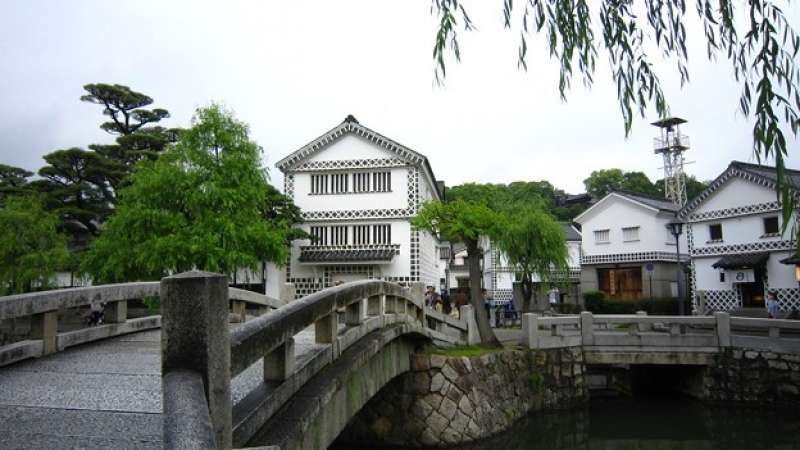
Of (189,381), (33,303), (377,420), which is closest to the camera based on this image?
(189,381)

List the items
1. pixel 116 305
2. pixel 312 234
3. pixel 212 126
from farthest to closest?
pixel 312 234, pixel 212 126, pixel 116 305

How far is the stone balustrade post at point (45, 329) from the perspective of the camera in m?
6.22

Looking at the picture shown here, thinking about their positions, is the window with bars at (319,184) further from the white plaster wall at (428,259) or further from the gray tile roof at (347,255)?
the white plaster wall at (428,259)

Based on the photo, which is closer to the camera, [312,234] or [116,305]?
[116,305]

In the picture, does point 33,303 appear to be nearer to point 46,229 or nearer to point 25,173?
point 46,229

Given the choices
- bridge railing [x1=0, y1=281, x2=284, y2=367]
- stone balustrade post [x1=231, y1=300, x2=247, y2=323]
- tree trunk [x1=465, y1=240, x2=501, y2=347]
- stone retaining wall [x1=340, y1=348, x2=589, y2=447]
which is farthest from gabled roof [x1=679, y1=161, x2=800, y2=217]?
bridge railing [x1=0, y1=281, x2=284, y2=367]

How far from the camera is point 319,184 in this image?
2761 centimetres

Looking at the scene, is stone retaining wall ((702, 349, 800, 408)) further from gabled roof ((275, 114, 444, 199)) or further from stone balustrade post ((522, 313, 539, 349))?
gabled roof ((275, 114, 444, 199))

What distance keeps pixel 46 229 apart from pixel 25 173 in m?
9.15

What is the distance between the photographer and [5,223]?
2128 centimetres

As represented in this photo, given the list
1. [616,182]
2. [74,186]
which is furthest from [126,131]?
[616,182]

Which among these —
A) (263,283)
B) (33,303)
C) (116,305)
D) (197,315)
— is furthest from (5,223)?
(197,315)

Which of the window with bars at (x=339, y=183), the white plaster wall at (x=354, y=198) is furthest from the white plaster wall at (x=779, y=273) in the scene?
the window with bars at (x=339, y=183)

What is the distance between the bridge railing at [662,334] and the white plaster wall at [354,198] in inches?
469
